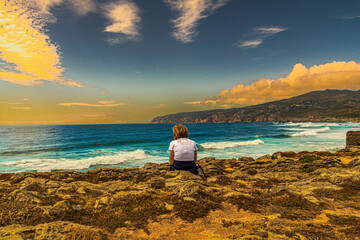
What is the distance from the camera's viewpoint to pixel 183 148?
665cm

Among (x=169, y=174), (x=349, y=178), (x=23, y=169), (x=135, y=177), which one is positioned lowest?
(x=23, y=169)

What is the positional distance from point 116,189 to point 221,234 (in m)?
4.89

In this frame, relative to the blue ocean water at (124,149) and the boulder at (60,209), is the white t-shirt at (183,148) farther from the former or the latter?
the blue ocean water at (124,149)

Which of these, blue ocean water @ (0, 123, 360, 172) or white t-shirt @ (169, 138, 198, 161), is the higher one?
white t-shirt @ (169, 138, 198, 161)

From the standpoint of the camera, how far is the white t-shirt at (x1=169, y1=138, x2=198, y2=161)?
6.64 meters

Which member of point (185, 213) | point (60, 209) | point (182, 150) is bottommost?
point (185, 213)

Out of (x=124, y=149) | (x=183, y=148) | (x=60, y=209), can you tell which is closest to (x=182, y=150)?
(x=183, y=148)

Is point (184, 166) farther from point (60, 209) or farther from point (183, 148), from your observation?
point (60, 209)

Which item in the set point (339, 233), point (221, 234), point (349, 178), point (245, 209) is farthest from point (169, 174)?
point (349, 178)

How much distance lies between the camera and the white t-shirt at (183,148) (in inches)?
262

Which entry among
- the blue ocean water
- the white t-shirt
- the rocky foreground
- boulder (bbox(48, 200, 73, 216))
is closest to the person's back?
the white t-shirt

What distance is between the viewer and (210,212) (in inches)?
191

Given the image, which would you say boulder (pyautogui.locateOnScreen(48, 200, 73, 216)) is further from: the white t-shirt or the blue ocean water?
the blue ocean water

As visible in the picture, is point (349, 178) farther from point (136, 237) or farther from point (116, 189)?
point (116, 189)
